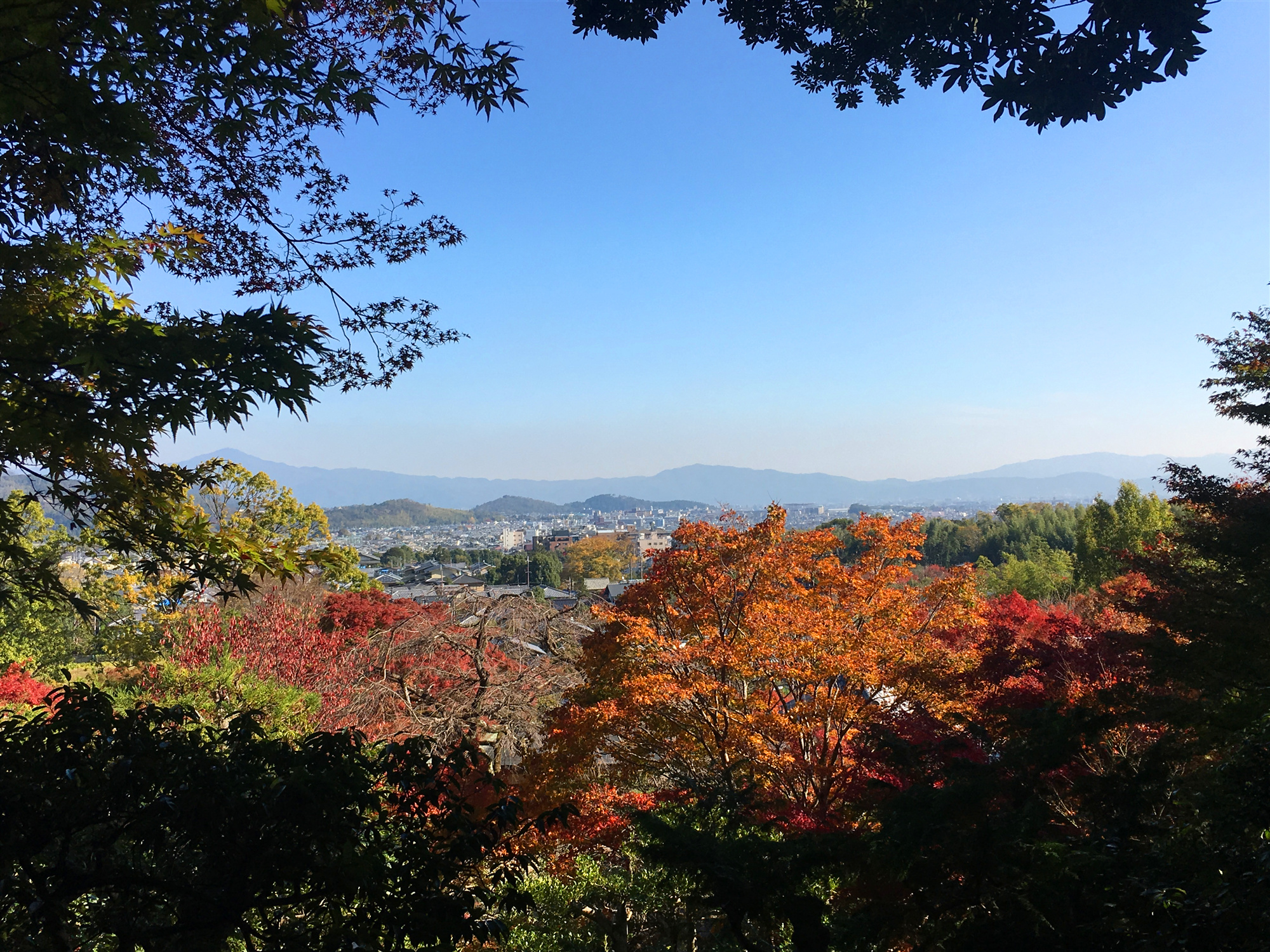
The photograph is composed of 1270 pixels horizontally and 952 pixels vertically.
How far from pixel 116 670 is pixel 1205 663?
18.1 meters

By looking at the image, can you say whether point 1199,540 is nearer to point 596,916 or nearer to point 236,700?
point 596,916

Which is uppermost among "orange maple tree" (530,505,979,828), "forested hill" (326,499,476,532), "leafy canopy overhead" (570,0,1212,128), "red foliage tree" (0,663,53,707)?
"leafy canopy overhead" (570,0,1212,128)

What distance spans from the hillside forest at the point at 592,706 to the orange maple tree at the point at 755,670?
0.05 meters

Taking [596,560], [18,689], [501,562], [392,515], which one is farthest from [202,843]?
[392,515]

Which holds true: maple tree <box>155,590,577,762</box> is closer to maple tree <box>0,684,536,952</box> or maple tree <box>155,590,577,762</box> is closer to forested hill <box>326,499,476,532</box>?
maple tree <box>0,684,536,952</box>

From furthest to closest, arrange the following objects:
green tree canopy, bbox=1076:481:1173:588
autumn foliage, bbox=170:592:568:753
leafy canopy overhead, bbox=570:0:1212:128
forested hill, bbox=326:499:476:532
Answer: forested hill, bbox=326:499:476:532 < green tree canopy, bbox=1076:481:1173:588 < autumn foliage, bbox=170:592:568:753 < leafy canopy overhead, bbox=570:0:1212:128

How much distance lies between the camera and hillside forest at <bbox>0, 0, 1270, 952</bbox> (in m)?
2.58

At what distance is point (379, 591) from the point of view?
589 inches

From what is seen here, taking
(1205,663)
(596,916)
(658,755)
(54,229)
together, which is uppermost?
(54,229)

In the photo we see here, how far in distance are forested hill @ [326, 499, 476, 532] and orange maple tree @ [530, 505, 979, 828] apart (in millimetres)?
122396

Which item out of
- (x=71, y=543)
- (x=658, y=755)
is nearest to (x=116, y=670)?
(x=71, y=543)

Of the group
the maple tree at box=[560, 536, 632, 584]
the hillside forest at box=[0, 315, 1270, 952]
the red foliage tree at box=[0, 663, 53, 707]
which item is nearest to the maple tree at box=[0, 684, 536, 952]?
the hillside forest at box=[0, 315, 1270, 952]

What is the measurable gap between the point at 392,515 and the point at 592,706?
155296 millimetres

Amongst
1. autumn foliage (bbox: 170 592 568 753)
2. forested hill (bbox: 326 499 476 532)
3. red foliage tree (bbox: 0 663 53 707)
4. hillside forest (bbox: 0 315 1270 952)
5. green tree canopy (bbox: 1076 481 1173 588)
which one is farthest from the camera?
forested hill (bbox: 326 499 476 532)
